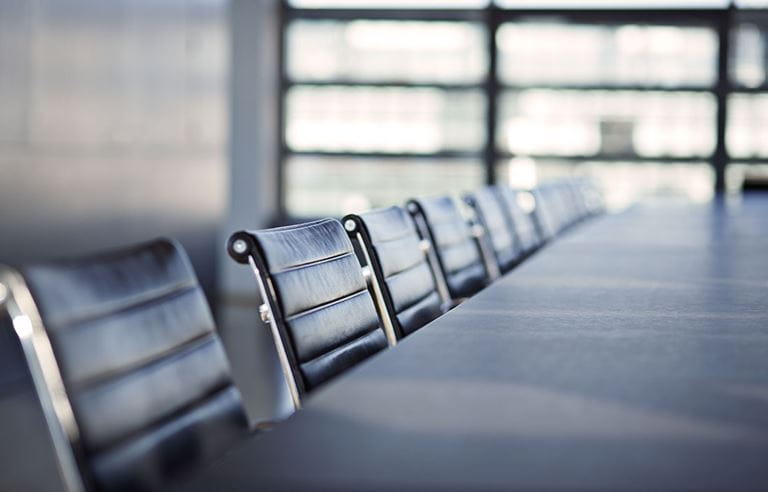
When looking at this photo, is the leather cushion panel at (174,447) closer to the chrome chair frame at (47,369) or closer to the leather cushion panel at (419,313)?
the chrome chair frame at (47,369)

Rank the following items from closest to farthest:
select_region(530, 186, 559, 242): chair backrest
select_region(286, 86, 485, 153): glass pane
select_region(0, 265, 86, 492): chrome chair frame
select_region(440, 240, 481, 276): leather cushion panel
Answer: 1. select_region(0, 265, 86, 492): chrome chair frame
2. select_region(440, 240, 481, 276): leather cushion panel
3. select_region(530, 186, 559, 242): chair backrest
4. select_region(286, 86, 485, 153): glass pane

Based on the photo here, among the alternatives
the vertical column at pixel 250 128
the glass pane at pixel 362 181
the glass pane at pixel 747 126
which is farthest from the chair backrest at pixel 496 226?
the glass pane at pixel 747 126

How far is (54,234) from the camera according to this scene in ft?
16.1

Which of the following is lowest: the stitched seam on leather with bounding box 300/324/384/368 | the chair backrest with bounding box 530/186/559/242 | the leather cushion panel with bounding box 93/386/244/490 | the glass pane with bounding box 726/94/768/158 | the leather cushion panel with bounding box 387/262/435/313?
the glass pane with bounding box 726/94/768/158

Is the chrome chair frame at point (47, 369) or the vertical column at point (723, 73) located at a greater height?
the chrome chair frame at point (47, 369)

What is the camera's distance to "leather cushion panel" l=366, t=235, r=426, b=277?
224 centimetres

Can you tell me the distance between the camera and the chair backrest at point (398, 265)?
7.29 ft

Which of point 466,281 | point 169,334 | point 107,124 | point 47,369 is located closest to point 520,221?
point 466,281

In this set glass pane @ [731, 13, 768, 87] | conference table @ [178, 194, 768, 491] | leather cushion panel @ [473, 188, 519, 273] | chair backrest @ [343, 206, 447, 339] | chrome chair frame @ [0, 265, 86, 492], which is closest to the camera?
conference table @ [178, 194, 768, 491]

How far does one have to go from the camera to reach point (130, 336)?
4.51 ft

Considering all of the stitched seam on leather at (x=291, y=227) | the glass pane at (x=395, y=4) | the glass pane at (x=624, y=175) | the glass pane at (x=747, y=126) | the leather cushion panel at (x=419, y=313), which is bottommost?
the glass pane at (x=624, y=175)

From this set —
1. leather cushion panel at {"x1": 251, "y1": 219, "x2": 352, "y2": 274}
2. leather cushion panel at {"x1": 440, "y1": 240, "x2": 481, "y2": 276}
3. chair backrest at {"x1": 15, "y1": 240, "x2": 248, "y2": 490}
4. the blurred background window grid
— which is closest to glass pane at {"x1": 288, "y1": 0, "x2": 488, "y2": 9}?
the blurred background window grid

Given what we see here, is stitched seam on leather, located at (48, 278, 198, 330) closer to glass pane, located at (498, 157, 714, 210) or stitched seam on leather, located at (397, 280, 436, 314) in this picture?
stitched seam on leather, located at (397, 280, 436, 314)

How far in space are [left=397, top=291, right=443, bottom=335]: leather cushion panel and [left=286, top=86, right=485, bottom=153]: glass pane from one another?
21.1 feet
